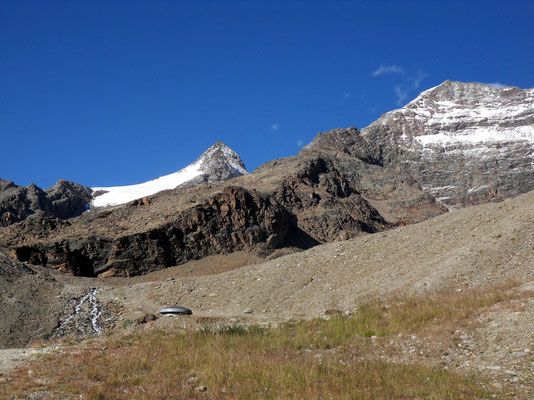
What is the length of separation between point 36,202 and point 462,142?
131894mm

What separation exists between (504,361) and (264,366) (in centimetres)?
509

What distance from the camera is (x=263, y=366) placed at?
9.99 m

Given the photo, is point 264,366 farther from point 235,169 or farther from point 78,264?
point 235,169

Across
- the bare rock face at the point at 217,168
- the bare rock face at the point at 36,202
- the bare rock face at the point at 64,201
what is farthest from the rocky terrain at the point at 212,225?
the bare rock face at the point at 217,168

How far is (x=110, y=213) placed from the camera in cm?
7425

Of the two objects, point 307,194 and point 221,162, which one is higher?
point 221,162

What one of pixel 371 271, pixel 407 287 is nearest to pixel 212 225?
pixel 371 271

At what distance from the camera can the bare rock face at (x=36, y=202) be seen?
106 metres

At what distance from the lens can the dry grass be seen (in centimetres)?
860

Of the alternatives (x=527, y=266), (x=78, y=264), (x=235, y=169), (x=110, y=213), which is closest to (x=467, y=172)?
(x=235, y=169)

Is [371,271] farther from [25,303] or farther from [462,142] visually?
[462,142]

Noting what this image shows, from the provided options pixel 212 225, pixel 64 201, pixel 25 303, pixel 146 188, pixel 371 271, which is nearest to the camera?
pixel 371 271

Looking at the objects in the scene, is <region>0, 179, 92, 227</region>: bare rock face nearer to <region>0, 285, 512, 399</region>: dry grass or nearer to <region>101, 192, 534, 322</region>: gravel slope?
<region>101, 192, 534, 322</region>: gravel slope

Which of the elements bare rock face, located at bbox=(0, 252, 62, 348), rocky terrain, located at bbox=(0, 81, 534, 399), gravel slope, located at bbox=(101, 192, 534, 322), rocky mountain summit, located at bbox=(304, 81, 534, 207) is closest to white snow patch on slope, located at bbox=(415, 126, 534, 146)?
rocky mountain summit, located at bbox=(304, 81, 534, 207)
